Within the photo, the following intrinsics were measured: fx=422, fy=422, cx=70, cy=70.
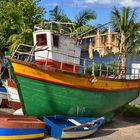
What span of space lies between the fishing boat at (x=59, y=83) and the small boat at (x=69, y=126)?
209 mm

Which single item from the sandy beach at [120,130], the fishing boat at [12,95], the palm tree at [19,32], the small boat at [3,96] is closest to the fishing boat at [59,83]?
the sandy beach at [120,130]

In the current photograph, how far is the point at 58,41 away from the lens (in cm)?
1436

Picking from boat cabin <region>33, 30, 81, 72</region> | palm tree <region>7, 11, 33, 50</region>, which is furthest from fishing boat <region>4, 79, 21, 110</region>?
palm tree <region>7, 11, 33, 50</region>

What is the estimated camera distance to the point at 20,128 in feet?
37.5

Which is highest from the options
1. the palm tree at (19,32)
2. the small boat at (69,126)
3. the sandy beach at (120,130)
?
the palm tree at (19,32)

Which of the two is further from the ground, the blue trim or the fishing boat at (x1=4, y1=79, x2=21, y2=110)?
the fishing boat at (x1=4, y1=79, x2=21, y2=110)

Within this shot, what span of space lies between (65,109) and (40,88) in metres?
1.20

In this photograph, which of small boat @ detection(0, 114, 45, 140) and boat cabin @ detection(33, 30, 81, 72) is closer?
small boat @ detection(0, 114, 45, 140)

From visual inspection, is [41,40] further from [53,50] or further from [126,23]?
[126,23]

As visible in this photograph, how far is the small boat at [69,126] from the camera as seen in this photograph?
12.1 metres

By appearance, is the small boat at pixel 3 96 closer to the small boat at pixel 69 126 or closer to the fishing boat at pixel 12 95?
the fishing boat at pixel 12 95

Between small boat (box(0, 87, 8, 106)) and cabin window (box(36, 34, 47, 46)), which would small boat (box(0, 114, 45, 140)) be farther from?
small boat (box(0, 87, 8, 106))

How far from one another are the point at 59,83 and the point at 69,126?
133 cm

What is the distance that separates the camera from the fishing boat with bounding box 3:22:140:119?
12.4m
